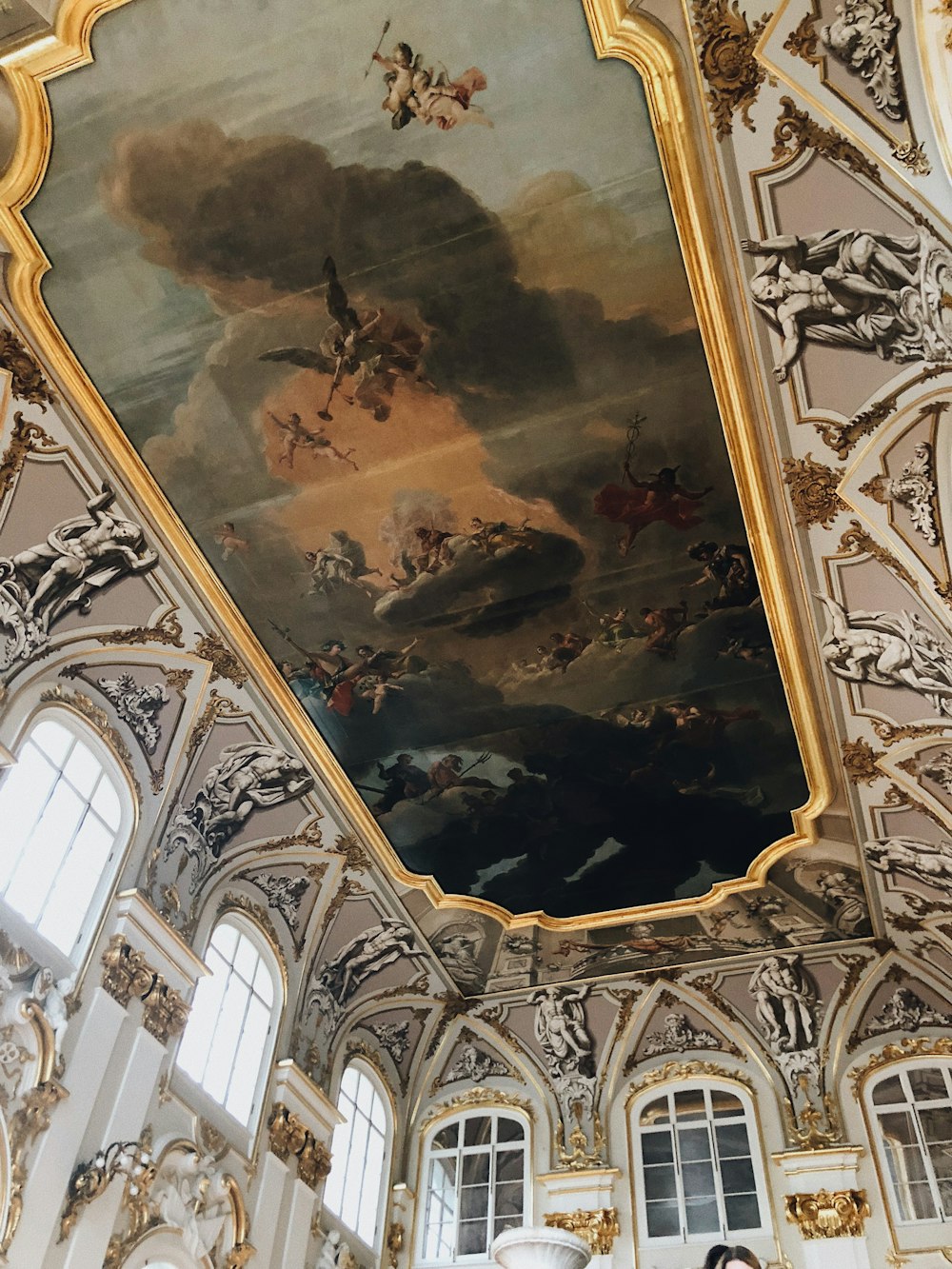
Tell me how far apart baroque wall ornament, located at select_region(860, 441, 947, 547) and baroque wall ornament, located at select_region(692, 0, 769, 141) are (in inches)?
129

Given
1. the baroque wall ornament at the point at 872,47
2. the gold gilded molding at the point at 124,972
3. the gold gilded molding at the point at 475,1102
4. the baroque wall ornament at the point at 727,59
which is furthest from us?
the gold gilded molding at the point at 475,1102

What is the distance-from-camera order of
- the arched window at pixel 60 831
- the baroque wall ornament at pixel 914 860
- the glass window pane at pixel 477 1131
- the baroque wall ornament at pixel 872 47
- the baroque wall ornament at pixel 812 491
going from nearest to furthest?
1. the baroque wall ornament at pixel 872 47
2. the baroque wall ornament at pixel 812 491
3. the arched window at pixel 60 831
4. the baroque wall ornament at pixel 914 860
5. the glass window pane at pixel 477 1131

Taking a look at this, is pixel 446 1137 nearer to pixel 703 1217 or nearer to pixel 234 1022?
pixel 703 1217

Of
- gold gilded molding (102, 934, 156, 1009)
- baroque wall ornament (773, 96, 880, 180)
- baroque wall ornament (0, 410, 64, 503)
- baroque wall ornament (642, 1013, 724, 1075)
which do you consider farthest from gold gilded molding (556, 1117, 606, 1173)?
baroque wall ornament (773, 96, 880, 180)

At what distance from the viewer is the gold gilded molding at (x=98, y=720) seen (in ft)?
38.9

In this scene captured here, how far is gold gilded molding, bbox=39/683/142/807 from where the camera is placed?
11.8 m

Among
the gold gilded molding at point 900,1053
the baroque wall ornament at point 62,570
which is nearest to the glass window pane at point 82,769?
the baroque wall ornament at point 62,570

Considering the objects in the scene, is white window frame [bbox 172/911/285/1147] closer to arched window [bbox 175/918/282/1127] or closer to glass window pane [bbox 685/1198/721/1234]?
arched window [bbox 175/918/282/1127]

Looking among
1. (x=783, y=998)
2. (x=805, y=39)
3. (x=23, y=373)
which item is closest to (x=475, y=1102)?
(x=783, y=998)

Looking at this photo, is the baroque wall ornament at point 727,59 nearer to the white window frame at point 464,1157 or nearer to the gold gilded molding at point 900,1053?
the gold gilded molding at point 900,1053

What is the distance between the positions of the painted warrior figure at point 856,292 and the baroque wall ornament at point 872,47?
1021 millimetres

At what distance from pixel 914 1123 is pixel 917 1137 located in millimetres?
170

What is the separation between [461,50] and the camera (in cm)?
878

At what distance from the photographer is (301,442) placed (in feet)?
36.8
